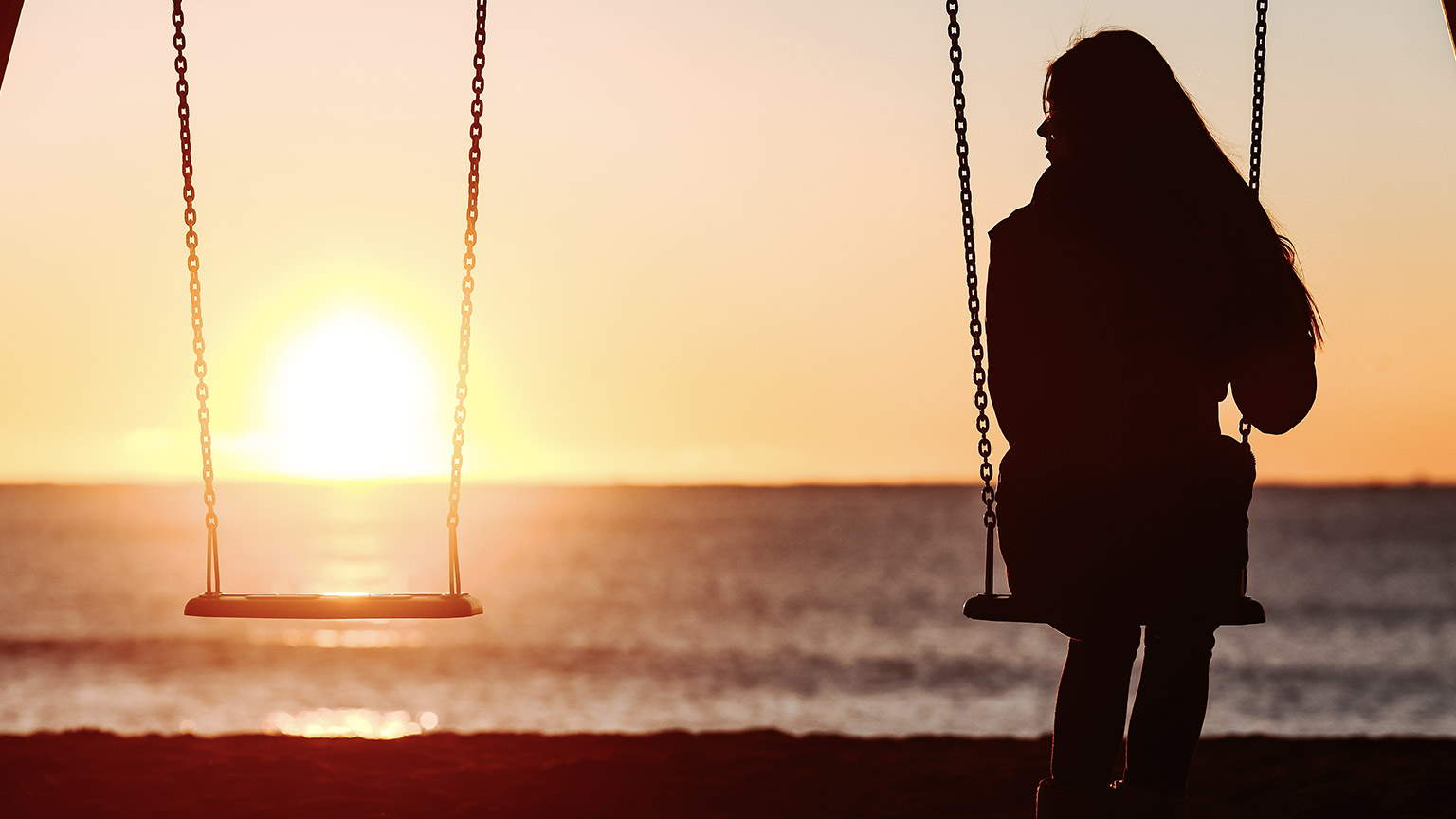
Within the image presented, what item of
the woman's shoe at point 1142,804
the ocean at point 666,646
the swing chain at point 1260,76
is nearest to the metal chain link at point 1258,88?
the swing chain at point 1260,76

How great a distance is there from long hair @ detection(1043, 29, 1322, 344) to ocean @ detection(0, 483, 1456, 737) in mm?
13590

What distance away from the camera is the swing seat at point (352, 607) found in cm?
406

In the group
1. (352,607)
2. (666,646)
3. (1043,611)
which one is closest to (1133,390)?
(1043,611)

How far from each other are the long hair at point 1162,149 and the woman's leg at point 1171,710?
2.46 ft

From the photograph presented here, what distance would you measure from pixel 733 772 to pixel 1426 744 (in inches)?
144

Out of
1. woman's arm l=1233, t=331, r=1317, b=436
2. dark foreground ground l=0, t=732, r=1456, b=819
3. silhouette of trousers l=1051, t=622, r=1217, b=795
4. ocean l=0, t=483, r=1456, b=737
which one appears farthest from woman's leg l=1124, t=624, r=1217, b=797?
ocean l=0, t=483, r=1456, b=737

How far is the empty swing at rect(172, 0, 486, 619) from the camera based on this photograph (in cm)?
407

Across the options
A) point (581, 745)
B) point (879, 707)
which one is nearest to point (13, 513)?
point (879, 707)

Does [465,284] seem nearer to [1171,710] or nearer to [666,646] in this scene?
[1171,710]

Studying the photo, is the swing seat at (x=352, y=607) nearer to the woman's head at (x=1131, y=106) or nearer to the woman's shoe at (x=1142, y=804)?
the woman's shoe at (x=1142, y=804)

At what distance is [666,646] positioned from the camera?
95.0ft

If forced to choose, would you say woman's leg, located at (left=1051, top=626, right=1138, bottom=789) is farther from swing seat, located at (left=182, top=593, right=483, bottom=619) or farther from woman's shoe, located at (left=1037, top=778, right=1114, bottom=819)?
swing seat, located at (left=182, top=593, right=483, bottom=619)

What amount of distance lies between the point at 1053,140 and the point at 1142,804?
4.75 feet

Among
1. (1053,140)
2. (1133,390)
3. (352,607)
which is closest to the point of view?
(1133,390)
